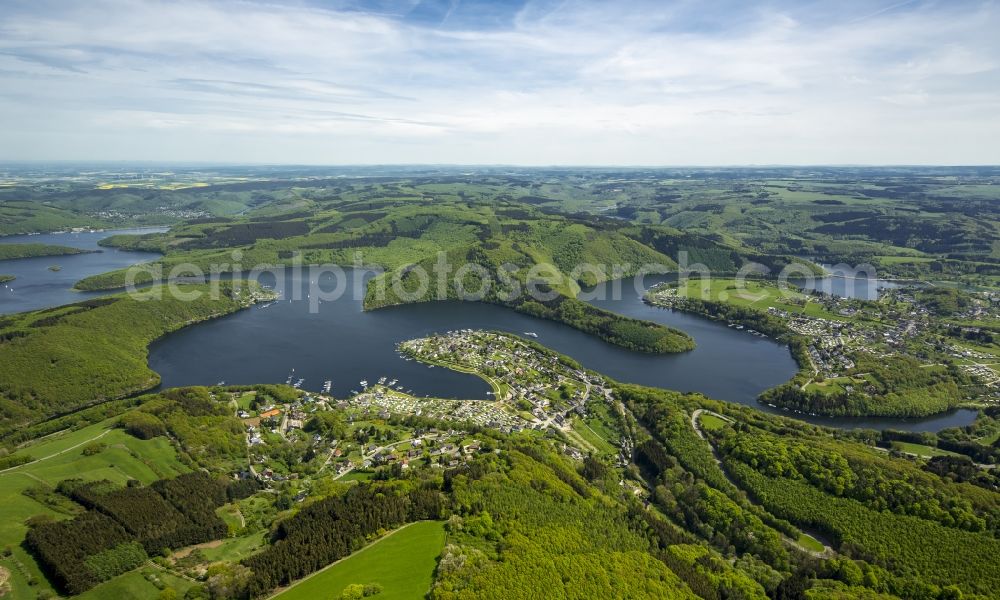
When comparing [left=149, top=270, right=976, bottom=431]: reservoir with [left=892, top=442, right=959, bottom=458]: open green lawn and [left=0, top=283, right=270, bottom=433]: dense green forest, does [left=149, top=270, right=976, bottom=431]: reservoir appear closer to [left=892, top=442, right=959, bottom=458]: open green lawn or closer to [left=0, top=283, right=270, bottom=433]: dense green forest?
[left=0, top=283, right=270, bottom=433]: dense green forest

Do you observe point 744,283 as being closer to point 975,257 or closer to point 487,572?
point 975,257

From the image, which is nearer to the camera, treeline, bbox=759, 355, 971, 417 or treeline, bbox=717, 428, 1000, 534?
treeline, bbox=717, 428, 1000, 534

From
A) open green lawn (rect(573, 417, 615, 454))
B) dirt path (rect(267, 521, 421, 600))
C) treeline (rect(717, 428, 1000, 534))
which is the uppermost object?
treeline (rect(717, 428, 1000, 534))

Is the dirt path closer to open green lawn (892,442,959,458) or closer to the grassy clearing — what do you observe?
the grassy clearing

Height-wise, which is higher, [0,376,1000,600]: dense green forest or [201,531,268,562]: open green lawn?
[0,376,1000,600]: dense green forest

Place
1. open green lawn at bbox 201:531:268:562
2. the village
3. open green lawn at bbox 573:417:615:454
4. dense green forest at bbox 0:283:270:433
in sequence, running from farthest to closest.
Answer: dense green forest at bbox 0:283:270:433
open green lawn at bbox 573:417:615:454
the village
open green lawn at bbox 201:531:268:562

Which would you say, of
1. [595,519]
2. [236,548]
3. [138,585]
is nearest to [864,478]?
[595,519]

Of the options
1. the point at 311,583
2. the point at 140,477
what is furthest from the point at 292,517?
the point at 140,477

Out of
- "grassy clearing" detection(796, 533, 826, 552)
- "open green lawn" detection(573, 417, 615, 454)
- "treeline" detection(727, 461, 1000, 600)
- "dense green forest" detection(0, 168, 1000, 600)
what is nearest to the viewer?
"dense green forest" detection(0, 168, 1000, 600)

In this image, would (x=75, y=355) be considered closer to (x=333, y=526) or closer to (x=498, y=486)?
(x=333, y=526)

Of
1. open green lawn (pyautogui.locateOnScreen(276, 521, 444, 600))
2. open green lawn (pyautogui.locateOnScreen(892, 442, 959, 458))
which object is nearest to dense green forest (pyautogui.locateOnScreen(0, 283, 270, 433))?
open green lawn (pyautogui.locateOnScreen(276, 521, 444, 600))
